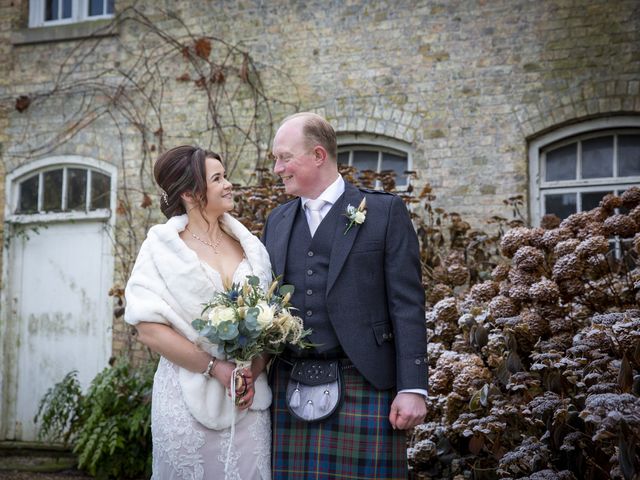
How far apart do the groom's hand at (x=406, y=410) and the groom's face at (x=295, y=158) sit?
97 centimetres

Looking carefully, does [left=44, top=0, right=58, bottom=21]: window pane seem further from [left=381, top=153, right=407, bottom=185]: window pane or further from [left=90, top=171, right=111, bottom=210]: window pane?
[left=381, top=153, right=407, bottom=185]: window pane

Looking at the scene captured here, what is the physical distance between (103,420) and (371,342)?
4583 millimetres

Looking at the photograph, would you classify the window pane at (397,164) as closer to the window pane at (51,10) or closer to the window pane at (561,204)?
the window pane at (561,204)

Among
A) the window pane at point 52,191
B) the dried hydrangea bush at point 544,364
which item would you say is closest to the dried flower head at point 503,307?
the dried hydrangea bush at point 544,364

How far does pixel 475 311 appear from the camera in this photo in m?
4.66

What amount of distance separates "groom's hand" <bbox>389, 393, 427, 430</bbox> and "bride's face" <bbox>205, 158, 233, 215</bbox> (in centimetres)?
108

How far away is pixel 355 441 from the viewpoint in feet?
10.4

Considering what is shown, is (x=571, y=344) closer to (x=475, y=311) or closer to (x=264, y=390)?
(x=475, y=311)

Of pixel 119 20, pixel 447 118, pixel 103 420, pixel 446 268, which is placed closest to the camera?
pixel 446 268

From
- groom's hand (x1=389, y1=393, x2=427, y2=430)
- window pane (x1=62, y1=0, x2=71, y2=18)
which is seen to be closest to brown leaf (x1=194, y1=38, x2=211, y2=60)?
window pane (x1=62, y1=0, x2=71, y2=18)

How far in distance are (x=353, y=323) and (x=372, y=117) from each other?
4889 mm

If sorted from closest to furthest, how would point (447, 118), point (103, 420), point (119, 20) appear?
point (103, 420), point (447, 118), point (119, 20)

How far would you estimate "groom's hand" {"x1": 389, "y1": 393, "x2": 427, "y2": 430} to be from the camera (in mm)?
3078

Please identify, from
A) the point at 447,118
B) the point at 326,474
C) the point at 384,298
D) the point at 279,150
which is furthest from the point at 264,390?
the point at 447,118
